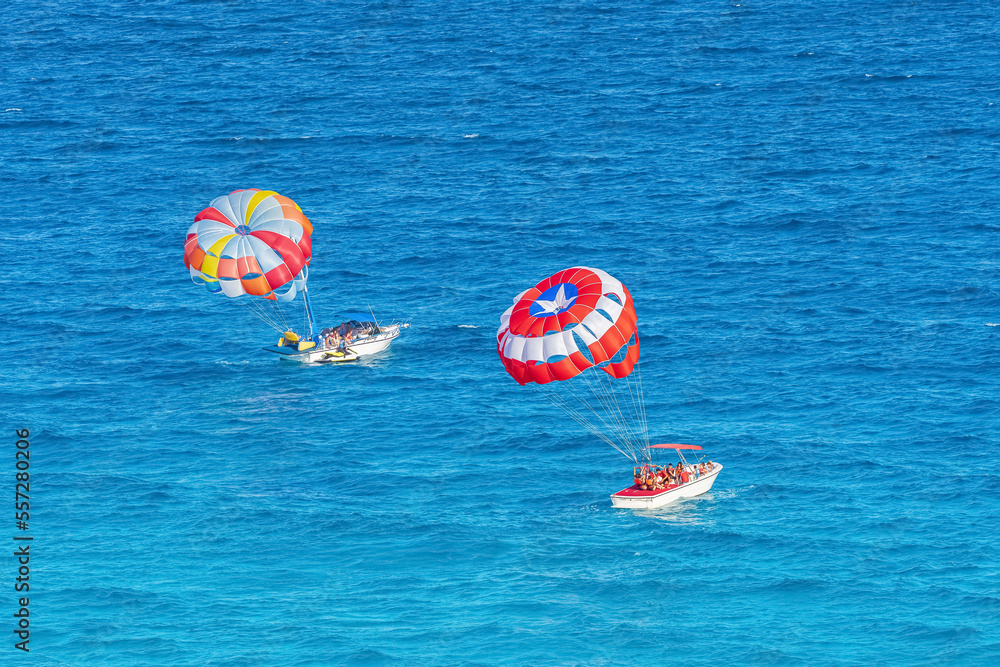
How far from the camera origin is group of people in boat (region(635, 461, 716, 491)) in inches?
2640

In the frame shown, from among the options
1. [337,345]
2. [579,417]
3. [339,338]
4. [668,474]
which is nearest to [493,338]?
[339,338]

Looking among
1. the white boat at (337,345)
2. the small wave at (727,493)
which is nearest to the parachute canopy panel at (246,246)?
the white boat at (337,345)

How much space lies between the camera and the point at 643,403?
79750mm

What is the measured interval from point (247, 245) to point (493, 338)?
17.1 m

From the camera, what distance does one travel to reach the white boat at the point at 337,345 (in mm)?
88438

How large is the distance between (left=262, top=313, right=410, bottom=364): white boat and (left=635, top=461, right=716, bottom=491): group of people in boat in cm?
2627

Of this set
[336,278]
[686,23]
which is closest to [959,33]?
[686,23]

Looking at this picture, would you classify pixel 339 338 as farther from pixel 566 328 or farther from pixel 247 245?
pixel 566 328

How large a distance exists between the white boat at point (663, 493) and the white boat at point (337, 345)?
84.4 feet

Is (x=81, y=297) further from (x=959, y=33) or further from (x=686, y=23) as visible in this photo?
(x=959, y=33)

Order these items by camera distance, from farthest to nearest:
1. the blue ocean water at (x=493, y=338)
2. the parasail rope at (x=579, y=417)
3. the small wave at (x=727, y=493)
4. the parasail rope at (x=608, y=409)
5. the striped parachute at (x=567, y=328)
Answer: the parasail rope at (x=608, y=409), the parasail rope at (x=579, y=417), the small wave at (x=727, y=493), the striped parachute at (x=567, y=328), the blue ocean water at (x=493, y=338)

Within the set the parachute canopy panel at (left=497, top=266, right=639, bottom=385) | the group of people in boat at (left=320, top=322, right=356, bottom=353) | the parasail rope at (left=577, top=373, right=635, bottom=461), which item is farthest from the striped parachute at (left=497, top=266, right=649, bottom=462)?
the group of people in boat at (left=320, top=322, right=356, bottom=353)

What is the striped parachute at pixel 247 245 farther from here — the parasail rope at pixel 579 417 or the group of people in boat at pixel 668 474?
the group of people in boat at pixel 668 474

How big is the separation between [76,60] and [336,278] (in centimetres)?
7175
